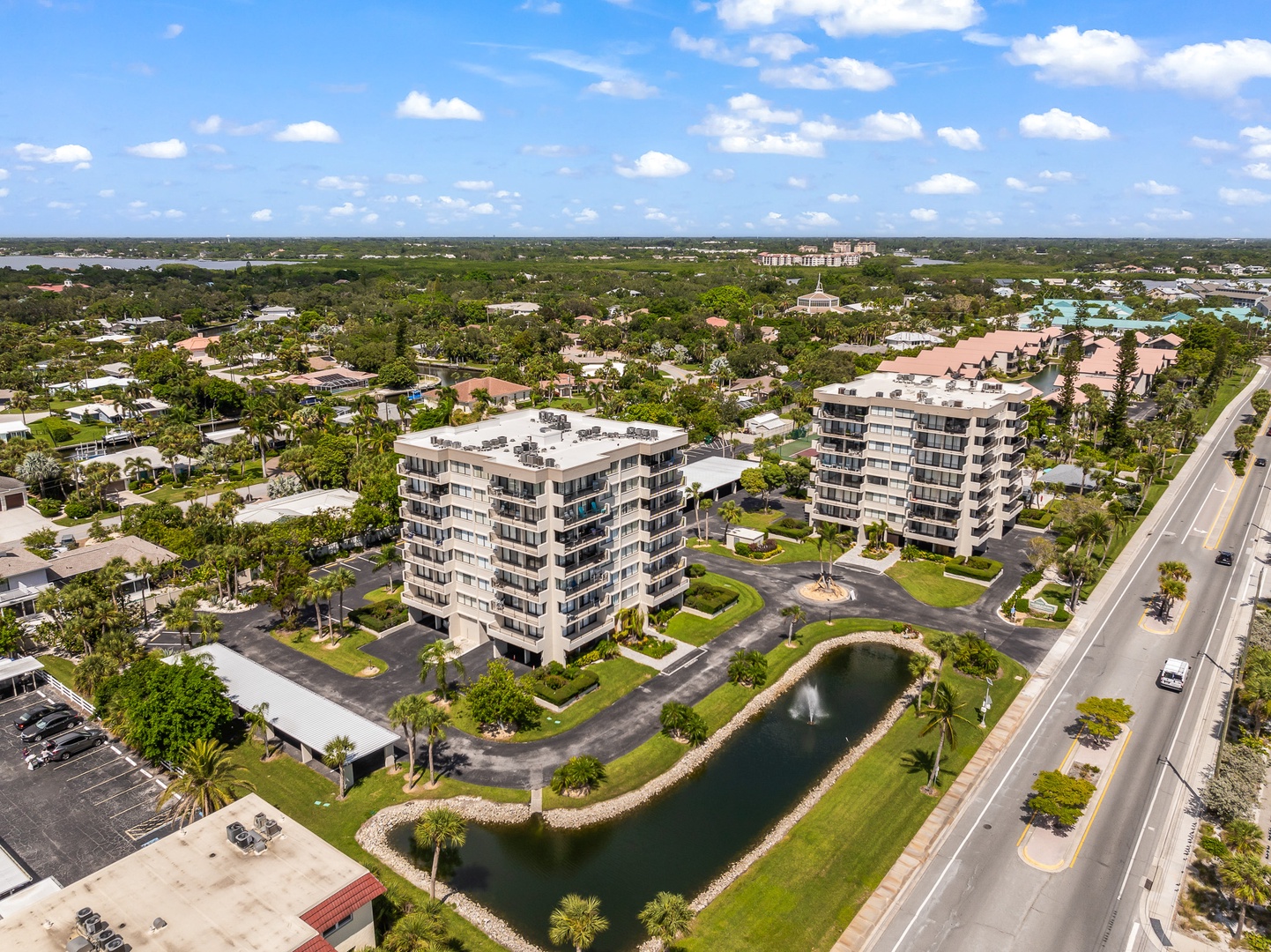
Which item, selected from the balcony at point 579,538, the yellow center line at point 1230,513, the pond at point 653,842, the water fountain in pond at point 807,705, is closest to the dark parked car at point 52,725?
the pond at point 653,842

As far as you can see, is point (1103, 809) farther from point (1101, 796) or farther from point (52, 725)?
point (52, 725)

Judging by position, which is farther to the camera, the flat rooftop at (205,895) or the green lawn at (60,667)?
the green lawn at (60,667)

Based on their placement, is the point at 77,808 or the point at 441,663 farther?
the point at 441,663

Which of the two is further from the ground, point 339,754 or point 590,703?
point 339,754

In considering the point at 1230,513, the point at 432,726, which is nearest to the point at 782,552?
the point at 432,726

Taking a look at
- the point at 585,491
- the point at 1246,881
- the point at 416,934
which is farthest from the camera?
the point at 585,491

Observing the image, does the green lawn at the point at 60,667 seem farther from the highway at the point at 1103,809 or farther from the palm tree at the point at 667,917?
the highway at the point at 1103,809

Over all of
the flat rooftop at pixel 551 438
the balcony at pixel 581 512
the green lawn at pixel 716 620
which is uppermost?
the flat rooftop at pixel 551 438
